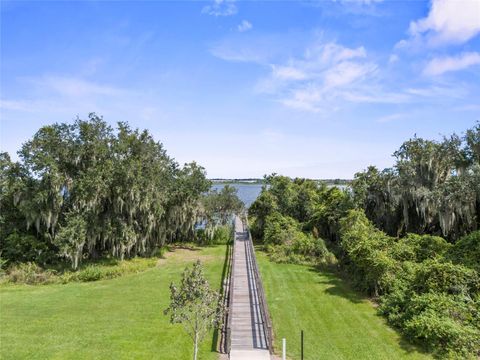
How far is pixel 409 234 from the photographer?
20.3 metres

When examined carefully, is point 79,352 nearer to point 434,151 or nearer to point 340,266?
point 340,266

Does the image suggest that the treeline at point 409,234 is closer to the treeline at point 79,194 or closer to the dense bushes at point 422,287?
the dense bushes at point 422,287

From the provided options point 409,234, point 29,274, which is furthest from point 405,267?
point 29,274

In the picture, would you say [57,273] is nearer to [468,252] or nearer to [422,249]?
[422,249]

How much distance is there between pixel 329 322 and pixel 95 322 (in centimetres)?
967

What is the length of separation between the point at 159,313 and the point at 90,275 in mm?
8229

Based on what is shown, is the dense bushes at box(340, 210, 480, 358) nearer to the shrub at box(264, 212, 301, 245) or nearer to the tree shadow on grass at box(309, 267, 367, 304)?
the tree shadow on grass at box(309, 267, 367, 304)

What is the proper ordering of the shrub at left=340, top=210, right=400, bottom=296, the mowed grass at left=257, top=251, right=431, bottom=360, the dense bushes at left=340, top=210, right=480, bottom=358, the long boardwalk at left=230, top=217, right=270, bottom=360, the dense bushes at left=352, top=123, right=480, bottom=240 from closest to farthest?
the long boardwalk at left=230, top=217, right=270, bottom=360
the dense bushes at left=340, top=210, right=480, bottom=358
the mowed grass at left=257, top=251, right=431, bottom=360
the shrub at left=340, top=210, right=400, bottom=296
the dense bushes at left=352, top=123, right=480, bottom=240

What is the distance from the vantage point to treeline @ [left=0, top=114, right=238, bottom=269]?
21.4 m

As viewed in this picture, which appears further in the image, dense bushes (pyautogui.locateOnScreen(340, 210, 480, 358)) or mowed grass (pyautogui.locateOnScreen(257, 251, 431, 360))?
mowed grass (pyautogui.locateOnScreen(257, 251, 431, 360))

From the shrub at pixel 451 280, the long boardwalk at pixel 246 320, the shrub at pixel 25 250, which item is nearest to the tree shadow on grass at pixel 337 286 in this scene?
the shrub at pixel 451 280

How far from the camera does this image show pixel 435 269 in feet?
44.9

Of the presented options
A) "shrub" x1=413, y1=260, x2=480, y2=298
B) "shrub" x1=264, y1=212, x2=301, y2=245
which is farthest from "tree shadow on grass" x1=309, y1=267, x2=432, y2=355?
"shrub" x1=264, y1=212, x2=301, y2=245

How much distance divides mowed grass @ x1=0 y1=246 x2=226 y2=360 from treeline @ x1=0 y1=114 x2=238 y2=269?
325cm
